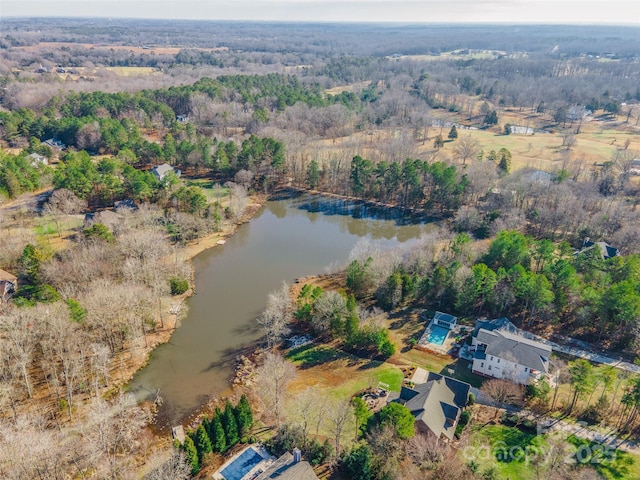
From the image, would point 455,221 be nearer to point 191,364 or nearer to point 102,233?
point 191,364

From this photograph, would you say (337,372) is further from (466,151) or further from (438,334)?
(466,151)

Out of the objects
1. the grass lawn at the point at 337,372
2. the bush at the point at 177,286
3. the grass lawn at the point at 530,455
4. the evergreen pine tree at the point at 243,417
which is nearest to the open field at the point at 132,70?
the bush at the point at 177,286

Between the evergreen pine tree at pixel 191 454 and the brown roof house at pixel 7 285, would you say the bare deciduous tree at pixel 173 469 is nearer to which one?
the evergreen pine tree at pixel 191 454

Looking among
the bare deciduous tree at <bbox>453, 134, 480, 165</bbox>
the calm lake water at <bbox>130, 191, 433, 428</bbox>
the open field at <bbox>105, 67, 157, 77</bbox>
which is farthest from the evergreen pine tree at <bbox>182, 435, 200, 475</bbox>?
the open field at <bbox>105, 67, 157, 77</bbox>

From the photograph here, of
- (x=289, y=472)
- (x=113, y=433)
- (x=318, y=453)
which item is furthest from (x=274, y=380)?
(x=113, y=433)

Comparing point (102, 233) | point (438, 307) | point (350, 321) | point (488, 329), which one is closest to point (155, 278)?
point (102, 233)

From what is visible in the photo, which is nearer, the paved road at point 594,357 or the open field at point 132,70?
the paved road at point 594,357
